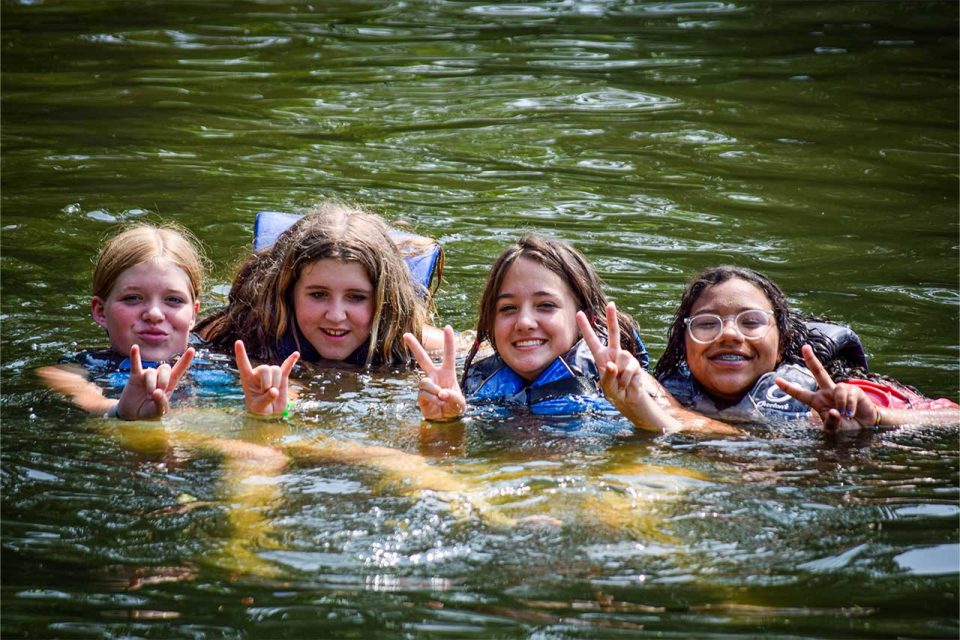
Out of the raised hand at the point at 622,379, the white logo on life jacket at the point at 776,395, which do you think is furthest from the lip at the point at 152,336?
the white logo on life jacket at the point at 776,395

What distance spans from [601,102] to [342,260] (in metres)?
6.45

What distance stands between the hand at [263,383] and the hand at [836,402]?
203 centimetres

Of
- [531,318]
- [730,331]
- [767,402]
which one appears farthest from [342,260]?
[767,402]

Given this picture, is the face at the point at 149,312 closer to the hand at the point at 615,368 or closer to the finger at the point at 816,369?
the hand at the point at 615,368

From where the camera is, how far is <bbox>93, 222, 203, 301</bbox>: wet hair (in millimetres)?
6445

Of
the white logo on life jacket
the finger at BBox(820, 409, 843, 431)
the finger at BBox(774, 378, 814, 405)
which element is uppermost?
the finger at BBox(774, 378, 814, 405)

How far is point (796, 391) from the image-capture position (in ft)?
17.7

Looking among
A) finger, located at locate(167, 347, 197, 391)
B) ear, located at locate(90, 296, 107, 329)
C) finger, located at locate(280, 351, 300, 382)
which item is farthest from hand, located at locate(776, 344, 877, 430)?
ear, located at locate(90, 296, 107, 329)

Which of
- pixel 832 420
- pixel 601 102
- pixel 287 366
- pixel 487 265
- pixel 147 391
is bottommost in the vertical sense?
pixel 832 420

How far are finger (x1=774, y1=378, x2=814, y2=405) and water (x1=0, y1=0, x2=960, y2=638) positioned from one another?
18 centimetres

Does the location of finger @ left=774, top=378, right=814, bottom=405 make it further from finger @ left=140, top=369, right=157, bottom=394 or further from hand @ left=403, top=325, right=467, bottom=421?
finger @ left=140, top=369, right=157, bottom=394

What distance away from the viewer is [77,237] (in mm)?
8852

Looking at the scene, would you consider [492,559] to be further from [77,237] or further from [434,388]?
[77,237]

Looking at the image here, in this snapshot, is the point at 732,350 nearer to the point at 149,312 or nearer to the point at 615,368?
the point at 615,368
